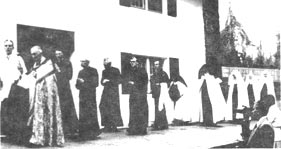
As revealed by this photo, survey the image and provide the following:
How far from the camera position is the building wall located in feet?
21.1

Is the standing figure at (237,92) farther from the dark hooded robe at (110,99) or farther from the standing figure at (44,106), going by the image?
the standing figure at (44,106)

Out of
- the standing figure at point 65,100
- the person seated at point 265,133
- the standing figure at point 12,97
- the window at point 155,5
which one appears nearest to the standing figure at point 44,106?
the standing figure at point 12,97

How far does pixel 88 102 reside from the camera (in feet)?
20.4

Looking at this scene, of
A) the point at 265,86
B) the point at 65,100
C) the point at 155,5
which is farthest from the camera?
the point at 265,86

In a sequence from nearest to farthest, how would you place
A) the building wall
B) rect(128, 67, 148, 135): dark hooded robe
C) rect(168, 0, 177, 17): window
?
the building wall, rect(128, 67, 148, 135): dark hooded robe, rect(168, 0, 177, 17): window

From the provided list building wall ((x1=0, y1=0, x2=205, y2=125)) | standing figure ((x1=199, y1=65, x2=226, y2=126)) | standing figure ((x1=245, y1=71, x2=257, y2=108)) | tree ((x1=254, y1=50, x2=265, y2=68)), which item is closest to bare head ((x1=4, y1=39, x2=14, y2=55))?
building wall ((x1=0, y1=0, x2=205, y2=125))

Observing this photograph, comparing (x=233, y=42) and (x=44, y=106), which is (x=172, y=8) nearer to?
(x=233, y=42)

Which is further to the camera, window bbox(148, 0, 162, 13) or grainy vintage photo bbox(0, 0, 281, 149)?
window bbox(148, 0, 162, 13)

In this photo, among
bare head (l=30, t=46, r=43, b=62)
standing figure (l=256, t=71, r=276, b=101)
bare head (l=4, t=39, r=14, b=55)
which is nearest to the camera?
bare head (l=30, t=46, r=43, b=62)

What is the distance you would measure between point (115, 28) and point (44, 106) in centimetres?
298

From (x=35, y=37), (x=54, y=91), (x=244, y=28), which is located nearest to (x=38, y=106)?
(x=54, y=91)

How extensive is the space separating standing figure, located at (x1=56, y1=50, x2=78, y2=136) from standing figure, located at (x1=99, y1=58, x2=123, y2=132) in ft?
3.29

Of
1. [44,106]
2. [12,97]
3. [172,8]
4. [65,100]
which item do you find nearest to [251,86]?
[172,8]

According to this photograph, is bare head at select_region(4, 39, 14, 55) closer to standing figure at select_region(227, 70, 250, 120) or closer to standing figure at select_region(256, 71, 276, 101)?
standing figure at select_region(227, 70, 250, 120)
